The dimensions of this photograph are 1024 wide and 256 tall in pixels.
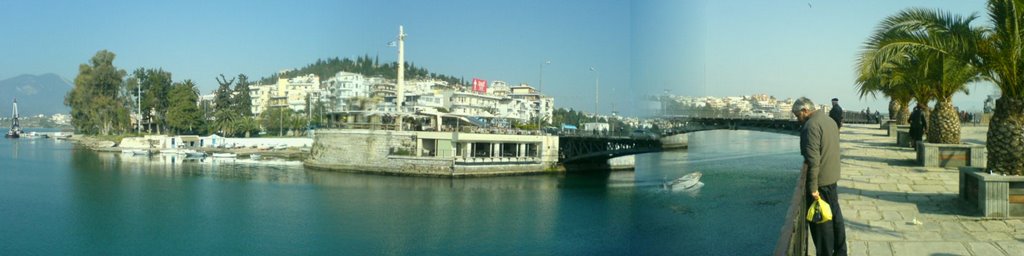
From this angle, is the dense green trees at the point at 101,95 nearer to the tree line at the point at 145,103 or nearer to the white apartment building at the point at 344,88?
the tree line at the point at 145,103

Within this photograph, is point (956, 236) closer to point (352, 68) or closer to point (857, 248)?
point (857, 248)

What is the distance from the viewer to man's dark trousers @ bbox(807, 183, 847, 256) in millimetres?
3594

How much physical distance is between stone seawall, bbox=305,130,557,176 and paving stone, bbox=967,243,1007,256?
2760 centimetres

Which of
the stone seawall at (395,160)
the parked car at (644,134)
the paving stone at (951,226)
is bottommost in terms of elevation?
the stone seawall at (395,160)

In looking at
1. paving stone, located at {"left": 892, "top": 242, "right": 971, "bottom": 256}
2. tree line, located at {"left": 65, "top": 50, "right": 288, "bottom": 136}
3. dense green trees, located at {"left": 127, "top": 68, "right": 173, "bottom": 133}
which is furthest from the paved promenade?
dense green trees, located at {"left": 127, "top": 68, "right": 173, "bottom": 133}

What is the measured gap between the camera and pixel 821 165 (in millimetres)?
3594

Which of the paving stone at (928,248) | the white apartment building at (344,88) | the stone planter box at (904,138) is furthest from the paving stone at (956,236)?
the white apartment building at (344,88)

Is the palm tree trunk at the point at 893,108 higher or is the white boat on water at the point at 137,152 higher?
the palm tree trunk at the point at 893,108

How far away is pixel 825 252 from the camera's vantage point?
3.66 meters

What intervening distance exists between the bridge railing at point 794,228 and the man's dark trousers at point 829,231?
0.23m

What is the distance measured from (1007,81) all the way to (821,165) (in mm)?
3973

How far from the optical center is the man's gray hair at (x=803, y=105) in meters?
3.62

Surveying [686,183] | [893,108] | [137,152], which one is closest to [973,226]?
[686,183]

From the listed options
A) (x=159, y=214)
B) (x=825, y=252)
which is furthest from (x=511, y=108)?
(x=825, y=252)
